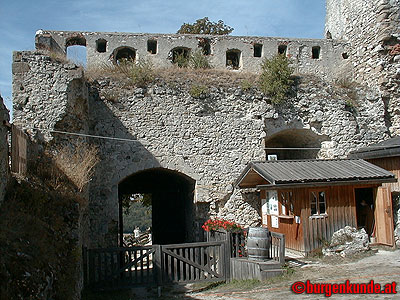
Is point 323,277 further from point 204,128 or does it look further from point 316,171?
point 204,128

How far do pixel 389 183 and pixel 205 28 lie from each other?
17827 mm

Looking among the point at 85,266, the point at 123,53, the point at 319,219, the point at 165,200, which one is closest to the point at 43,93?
the point at 85,266

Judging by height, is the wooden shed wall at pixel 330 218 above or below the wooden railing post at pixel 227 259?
above

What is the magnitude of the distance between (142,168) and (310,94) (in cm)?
719

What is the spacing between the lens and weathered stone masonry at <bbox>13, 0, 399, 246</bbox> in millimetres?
11258

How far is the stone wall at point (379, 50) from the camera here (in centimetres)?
1575

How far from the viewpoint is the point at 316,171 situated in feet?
39.8

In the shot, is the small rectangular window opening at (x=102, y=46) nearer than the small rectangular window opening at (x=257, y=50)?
Yes

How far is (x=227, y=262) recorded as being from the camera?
10469mm

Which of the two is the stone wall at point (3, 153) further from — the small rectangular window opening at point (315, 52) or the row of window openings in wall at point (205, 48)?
the small rectangular window opening at point (315, 52)

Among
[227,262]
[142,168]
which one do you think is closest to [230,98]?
[142,168]

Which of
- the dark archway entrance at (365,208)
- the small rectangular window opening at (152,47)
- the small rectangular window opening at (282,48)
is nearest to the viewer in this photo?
the dark archway entrance at (365,208)

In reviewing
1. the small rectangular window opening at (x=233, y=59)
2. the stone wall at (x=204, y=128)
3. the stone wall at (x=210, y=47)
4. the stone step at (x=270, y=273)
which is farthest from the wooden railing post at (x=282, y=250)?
the small rectangular window opening at (x=233, y=59)

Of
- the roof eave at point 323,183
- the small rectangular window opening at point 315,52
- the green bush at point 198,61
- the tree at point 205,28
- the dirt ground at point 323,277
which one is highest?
the tree at point 205,28
